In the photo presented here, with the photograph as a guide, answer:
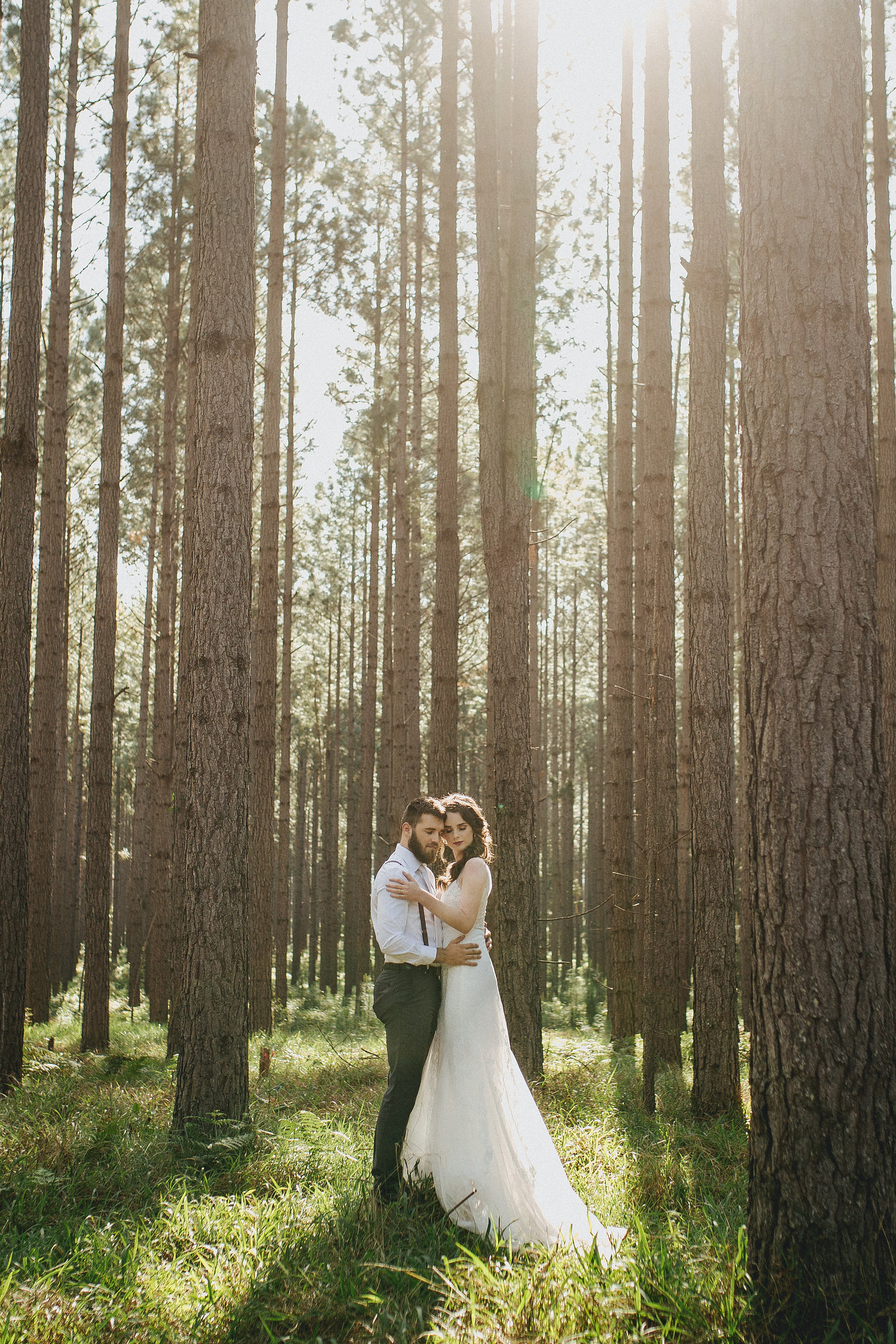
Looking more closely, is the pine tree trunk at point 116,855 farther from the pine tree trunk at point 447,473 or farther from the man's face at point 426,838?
the man's face at point 426,838

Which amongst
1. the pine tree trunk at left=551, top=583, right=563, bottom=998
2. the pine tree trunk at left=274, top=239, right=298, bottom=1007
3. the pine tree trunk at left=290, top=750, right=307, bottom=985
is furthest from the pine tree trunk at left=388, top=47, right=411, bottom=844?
the pine tree trunk at left=290, top=750, right=307, bottom=985

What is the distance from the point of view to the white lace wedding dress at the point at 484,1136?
11.8ft

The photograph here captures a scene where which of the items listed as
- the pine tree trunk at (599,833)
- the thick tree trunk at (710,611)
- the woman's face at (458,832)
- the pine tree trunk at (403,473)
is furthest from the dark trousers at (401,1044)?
the pine tree trunk at (599,833)

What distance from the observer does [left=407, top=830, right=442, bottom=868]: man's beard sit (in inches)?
176

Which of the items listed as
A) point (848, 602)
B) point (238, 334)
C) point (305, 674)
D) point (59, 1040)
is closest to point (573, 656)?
point (305, 674)

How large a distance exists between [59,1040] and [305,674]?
15.2 meters

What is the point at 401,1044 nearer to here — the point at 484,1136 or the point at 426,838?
the point at 484,1136

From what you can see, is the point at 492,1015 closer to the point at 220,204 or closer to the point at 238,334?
the point at 238,334

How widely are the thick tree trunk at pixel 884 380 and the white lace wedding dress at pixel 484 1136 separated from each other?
5372mm

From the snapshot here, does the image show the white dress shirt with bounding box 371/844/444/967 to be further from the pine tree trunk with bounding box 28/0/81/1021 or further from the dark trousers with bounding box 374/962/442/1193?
the pine tree trunk with bounding box 28/0/81/1021

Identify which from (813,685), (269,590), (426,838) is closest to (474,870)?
(426,838)

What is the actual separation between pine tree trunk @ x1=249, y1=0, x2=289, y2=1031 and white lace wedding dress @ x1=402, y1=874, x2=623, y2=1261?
17.2 feet

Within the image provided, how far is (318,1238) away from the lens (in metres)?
3.50

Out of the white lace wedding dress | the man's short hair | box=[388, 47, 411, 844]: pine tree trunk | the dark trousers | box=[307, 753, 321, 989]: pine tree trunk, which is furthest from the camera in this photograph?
box=[307, 753, 321, 989]: pine tree trunk
